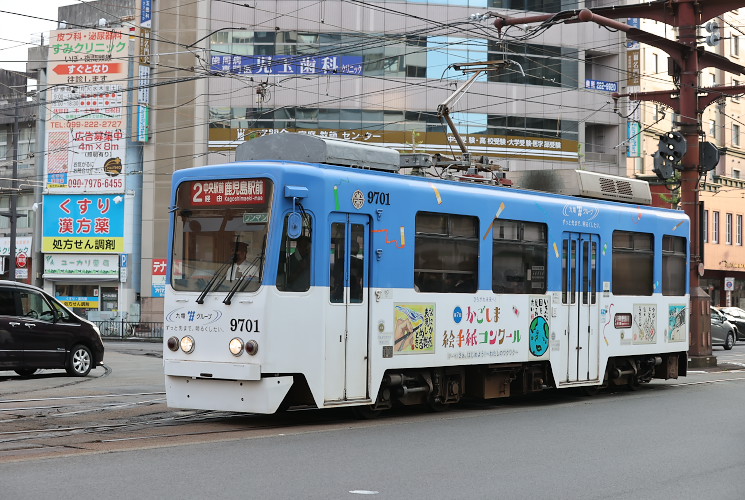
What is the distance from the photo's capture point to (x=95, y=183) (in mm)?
51188

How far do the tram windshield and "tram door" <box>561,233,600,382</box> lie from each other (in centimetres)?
587

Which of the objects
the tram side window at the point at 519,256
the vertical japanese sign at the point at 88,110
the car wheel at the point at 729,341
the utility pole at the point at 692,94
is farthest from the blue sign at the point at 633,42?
the tram side window at the point at 519,256

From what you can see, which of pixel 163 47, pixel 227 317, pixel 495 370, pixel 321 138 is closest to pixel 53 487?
pixel 227 317

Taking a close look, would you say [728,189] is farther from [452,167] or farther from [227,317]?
[227,317]

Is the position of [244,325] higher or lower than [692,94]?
lower

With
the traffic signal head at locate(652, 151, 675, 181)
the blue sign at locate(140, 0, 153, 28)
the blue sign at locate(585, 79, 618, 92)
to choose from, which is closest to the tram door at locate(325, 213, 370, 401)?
the traffic signal head at locate(652, 151, 675, 181)

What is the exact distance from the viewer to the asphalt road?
8.75 m

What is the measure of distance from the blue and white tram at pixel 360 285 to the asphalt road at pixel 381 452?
519mm

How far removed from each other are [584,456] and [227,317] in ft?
13.7

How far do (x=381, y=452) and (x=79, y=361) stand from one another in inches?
492

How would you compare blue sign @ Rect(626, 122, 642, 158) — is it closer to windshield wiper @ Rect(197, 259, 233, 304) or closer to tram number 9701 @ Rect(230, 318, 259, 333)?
windshield wiper @ Rect(197, 259, 233, 304)

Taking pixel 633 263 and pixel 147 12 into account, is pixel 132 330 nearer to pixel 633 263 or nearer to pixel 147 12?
pixel 147 12

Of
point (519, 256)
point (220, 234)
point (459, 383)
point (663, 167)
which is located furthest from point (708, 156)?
point (220, 234)

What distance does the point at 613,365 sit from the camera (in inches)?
712
